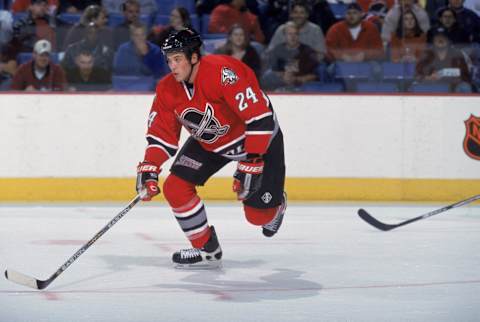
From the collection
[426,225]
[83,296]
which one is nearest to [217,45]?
[426,225]

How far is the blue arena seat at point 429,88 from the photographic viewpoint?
24.3 ft

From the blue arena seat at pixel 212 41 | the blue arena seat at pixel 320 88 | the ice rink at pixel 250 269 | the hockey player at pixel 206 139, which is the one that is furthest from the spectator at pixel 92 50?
the hockey player at pixel 206 139

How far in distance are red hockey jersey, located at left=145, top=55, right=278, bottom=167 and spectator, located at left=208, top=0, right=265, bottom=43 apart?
2963mm

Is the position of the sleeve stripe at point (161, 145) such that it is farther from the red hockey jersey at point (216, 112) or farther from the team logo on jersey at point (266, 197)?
the team logo on jersey at point (266, 197)

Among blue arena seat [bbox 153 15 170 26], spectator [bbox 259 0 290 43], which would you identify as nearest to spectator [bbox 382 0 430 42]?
spectator [bbox 259 0 290 43]

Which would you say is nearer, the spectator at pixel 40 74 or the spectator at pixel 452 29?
the spectator at pixel 40 74

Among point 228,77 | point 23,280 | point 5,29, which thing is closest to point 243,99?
point 228,77

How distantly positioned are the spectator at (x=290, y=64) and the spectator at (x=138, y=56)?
75 centimetres

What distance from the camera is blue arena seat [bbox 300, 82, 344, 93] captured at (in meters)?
7.36

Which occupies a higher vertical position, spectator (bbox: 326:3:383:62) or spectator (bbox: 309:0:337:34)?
spectator (bbox: 309:0:337:34)

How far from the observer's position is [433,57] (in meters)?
7.44

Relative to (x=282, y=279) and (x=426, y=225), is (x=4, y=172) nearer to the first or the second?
(x=426, y=225)

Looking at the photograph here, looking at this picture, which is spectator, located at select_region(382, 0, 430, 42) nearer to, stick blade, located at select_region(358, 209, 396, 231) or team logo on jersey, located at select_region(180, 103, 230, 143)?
stick blade, located at select_region(358, 209, 396, 231)

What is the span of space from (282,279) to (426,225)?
7.00 ft
